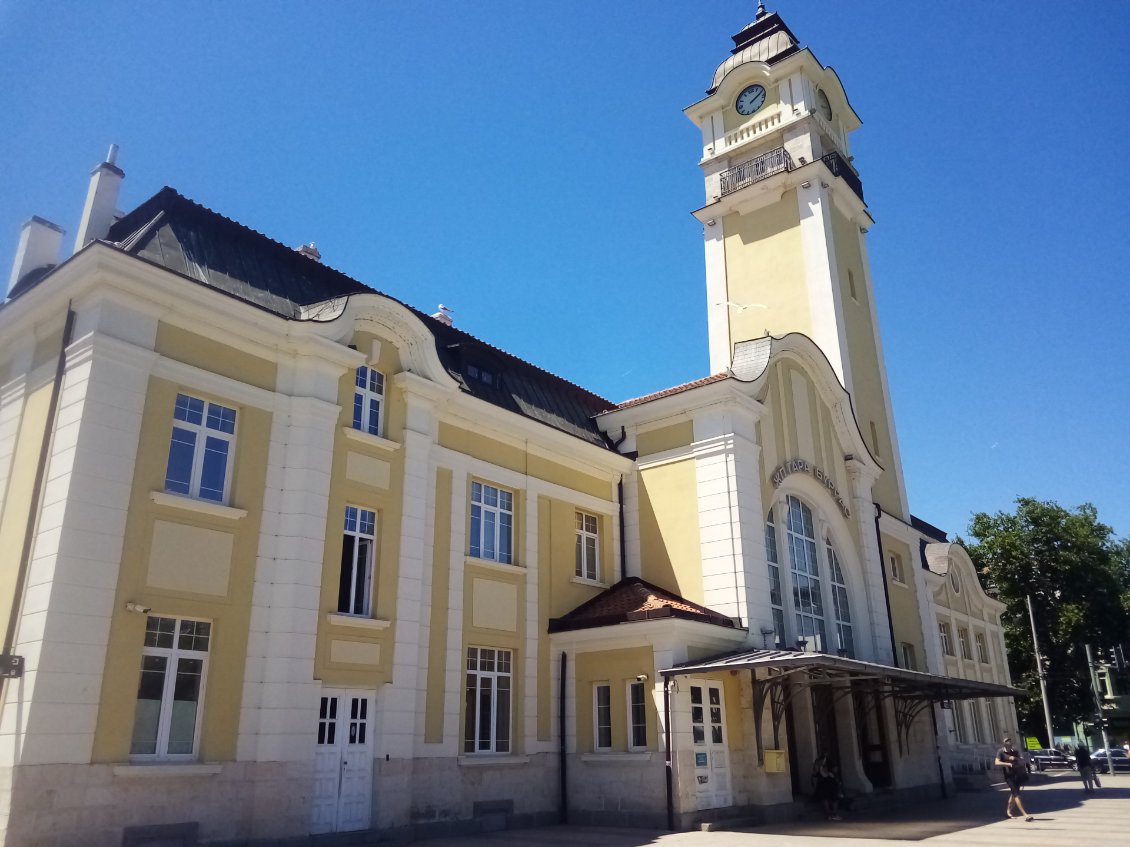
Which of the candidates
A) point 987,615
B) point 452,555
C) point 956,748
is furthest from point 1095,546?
point 452,555

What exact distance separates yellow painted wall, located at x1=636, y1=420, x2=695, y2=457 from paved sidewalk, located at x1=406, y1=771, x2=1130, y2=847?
884 centimetres

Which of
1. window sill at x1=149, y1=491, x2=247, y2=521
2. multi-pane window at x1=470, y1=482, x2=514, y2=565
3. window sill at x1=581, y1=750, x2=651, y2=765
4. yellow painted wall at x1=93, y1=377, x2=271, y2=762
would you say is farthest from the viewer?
multi-pane window at x1=470, y1=482, x2=514, y2=565

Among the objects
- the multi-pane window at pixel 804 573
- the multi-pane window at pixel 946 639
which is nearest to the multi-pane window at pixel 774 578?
the multi-pane window at pixel 804 573

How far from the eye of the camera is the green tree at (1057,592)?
48000mm

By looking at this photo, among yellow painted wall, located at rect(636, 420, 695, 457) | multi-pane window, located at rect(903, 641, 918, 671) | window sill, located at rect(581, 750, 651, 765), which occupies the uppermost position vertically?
yellow painted wall, located at rect(636, 420, 695, 457)

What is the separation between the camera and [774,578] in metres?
21.4

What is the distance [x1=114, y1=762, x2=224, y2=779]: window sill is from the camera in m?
11.8

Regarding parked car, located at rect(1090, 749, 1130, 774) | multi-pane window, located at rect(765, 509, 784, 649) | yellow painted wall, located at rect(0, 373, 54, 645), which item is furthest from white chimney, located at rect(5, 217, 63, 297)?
parked car, located at rect(1090, 749, 1130, 774)

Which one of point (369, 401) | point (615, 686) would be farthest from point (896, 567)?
point (369, 401)

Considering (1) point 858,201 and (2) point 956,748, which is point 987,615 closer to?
(2) point 956,748

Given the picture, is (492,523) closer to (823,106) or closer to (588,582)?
(588,582)

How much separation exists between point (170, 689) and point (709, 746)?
33.8 feet

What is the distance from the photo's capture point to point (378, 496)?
16297 mm

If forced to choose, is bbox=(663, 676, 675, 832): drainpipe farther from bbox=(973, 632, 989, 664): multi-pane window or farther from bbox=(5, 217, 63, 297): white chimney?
bbox=(973, 632, 989, 664): multi-pane window
